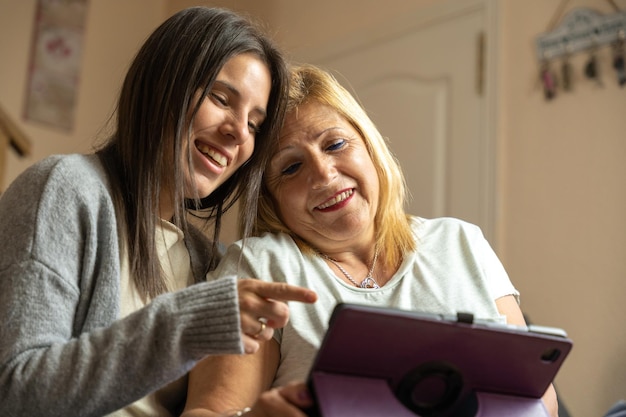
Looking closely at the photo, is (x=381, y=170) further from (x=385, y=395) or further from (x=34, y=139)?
(x=34, y=139)

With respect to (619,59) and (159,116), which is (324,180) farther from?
(619,59)

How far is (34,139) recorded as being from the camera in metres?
3.27

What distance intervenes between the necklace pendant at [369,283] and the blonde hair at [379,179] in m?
0.06

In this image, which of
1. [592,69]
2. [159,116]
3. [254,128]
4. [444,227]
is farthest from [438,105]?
[159,116]

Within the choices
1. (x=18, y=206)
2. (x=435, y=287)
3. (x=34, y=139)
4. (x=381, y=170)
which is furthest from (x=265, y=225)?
(x=34, y=139)

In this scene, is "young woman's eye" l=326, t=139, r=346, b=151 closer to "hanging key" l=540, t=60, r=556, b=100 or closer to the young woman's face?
the young woman's face

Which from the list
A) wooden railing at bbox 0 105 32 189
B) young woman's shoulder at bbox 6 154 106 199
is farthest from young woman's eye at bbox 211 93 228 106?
wooden railing at bbox 0 105 32 189

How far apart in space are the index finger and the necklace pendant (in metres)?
0.46

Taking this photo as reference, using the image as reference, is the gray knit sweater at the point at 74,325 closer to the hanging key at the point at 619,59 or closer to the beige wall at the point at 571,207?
the beige wall at the point at 571,207

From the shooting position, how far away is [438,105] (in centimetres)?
268

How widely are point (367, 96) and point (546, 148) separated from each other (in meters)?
0.84

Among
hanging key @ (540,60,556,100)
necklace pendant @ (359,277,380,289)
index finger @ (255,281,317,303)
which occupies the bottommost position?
necklace pendant @ (359,277,380,289)

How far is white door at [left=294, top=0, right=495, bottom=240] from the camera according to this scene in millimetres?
2533

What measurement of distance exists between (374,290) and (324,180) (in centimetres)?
22
